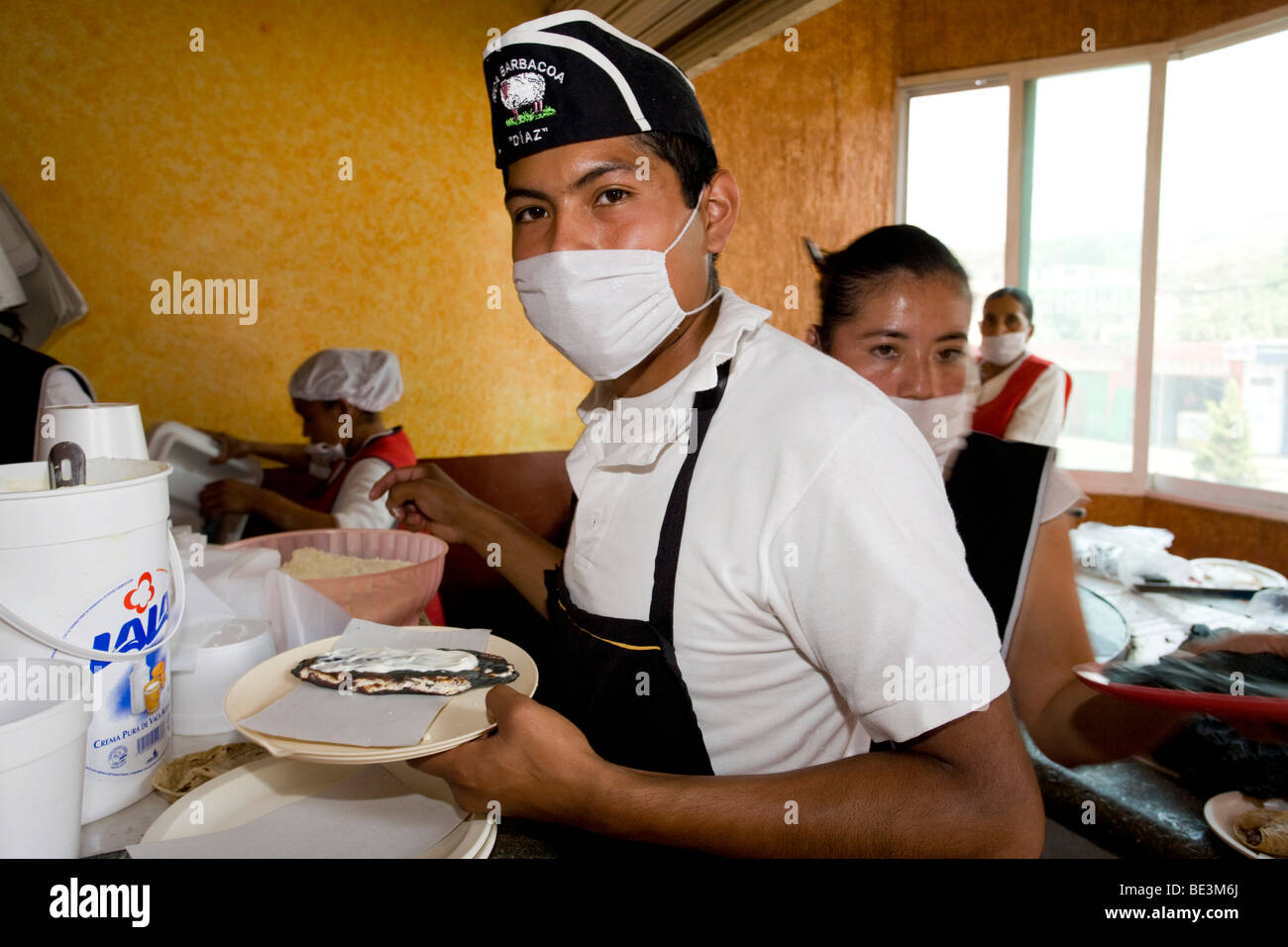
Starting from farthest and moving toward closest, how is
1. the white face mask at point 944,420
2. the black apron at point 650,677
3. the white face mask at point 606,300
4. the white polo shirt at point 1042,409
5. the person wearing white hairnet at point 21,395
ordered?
the white polo shirt at point 1042,409 → the person wearing white hairnet at point 21,395 → the white face mask at point 944,420 → the white face mask at point 606,300 → the black apron at point 650,677

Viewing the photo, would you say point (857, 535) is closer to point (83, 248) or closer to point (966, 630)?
point (966, 630)

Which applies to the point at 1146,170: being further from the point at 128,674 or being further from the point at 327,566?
the point at 128,674

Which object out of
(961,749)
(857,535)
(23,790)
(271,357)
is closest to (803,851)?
(961,749)

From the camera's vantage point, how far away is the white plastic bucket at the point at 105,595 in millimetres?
904

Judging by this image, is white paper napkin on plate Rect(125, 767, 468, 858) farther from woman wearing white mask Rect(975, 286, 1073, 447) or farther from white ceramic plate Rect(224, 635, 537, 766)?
woman wearing white mask Rect(975, 286, 1073, 447)

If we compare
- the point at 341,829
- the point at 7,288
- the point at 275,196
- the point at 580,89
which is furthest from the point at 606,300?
the point at 275,196

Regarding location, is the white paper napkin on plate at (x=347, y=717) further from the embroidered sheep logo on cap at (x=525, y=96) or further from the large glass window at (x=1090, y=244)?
the large glass window at (x=1090, y=244)

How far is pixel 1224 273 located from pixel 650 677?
5883 mm

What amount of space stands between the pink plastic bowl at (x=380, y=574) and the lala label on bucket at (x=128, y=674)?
45cm

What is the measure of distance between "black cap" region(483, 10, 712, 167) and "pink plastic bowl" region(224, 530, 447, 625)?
88 centimetres

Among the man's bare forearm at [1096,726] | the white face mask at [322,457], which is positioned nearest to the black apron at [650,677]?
the man's bare forearm at [1096,726]

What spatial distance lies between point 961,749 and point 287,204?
3890 millimetres

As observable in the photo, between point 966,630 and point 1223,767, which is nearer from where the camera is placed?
point 966,630
